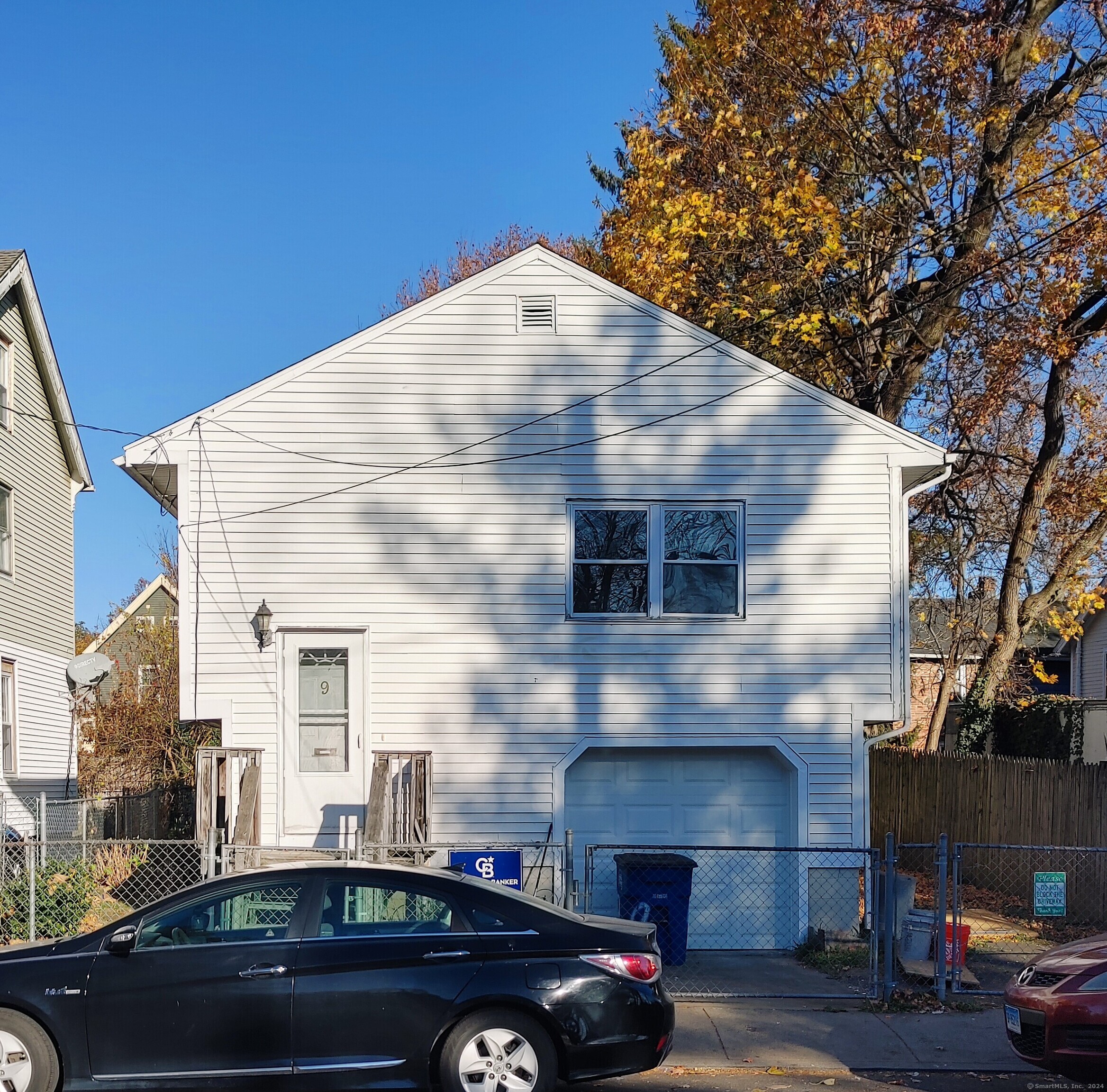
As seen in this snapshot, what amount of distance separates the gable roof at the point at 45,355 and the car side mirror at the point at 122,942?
47.4 ft

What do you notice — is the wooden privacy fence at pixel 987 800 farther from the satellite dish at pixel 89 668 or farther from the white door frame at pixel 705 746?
the satellite dish at pixel 89 668

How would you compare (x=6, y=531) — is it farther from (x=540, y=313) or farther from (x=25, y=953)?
(x=25, y=953)

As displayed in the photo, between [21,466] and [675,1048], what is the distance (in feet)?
52.5

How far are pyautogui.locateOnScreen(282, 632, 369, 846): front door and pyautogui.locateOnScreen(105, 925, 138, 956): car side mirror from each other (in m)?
6.00

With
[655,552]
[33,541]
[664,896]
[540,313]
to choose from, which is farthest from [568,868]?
[33,541]

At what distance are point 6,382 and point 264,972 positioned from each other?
53.0 feet

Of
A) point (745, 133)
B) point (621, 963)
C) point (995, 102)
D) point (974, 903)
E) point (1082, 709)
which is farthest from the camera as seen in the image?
point (1082, 709)

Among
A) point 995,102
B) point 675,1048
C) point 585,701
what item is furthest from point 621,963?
point 995,102

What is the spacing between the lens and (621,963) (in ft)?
22.4

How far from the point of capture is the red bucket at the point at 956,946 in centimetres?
1007

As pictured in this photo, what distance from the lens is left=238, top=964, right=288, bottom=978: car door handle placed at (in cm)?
668

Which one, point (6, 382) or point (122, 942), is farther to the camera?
point (6, 382)

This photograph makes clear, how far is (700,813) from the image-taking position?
13.3 meters

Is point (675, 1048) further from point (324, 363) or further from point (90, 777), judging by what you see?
point (90, 777)
